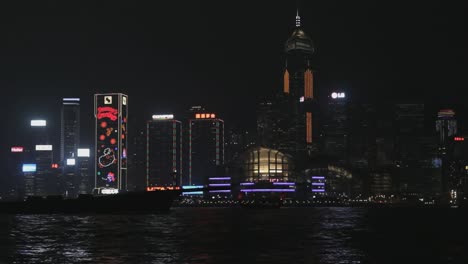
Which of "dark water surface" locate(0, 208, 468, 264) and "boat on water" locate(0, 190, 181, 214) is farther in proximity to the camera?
"boat on water" locate(0, 190, 181, 214)

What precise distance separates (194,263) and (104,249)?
50.6 feet

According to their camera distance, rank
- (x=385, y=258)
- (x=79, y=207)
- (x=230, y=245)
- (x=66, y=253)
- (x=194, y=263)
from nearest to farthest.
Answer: (x=194, y=263)
(x=385, y=258)
(x=66, y=253)
(x=230, y=245)
(x=79, y=207)

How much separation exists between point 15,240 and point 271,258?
1474 inches

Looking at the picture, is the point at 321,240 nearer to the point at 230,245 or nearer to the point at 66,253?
the point at 230,245

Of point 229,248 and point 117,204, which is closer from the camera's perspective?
point 229,248

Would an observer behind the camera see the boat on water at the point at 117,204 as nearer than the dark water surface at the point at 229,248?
No

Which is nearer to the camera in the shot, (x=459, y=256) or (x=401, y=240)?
(x=459, y=256)

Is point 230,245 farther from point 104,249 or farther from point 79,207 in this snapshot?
point 79,207

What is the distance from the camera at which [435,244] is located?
7612 centimetres

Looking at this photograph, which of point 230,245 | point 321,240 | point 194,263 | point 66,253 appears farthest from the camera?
point 321,240

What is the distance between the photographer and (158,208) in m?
188

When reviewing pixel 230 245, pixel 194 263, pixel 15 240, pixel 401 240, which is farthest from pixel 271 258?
pixel 15 240

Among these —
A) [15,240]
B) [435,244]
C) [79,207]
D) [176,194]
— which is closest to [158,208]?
[176,194]

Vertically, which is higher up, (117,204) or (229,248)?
(229,248)
